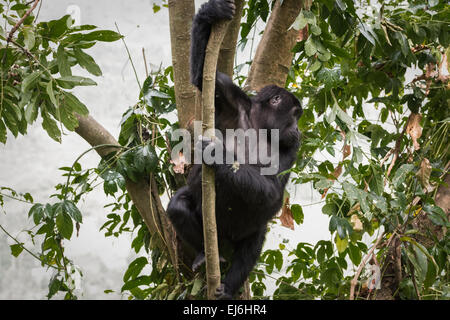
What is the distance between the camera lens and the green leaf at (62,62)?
2.59 m

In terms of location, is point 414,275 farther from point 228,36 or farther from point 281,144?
point 228,36

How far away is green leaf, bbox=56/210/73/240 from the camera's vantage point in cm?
316

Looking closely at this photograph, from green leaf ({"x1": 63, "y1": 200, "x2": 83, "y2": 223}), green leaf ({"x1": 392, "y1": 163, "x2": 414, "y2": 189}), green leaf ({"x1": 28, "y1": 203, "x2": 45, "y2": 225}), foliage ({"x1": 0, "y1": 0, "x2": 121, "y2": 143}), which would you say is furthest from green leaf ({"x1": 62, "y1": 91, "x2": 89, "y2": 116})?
green leaf ({"x1": 392, "y1": 163, "x2": 414, "y2": 189})

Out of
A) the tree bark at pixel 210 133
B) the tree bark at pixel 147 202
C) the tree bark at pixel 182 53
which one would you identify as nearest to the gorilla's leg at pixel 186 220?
the tree bark at pixel 147 202

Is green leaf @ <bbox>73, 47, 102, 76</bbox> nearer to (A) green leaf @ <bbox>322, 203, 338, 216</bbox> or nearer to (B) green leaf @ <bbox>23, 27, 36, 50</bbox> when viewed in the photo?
(B) green leaf @ <bbox>23, 27, 36, 50</bbox>

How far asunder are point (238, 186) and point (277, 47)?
1.05 meters

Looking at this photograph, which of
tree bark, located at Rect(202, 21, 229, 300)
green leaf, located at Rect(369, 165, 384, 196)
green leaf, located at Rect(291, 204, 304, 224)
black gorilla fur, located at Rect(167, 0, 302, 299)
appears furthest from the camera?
green leaf, located at Rect(291, 204, 304, 224)

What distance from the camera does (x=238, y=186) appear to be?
2943mm

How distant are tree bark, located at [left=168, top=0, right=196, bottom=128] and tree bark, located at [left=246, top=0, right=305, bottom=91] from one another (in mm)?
520

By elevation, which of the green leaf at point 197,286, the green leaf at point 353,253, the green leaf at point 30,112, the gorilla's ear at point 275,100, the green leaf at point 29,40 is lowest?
the green leaf at point 197,286

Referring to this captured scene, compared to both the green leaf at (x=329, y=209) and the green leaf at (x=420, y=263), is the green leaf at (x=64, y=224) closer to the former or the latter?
the green leaf at (x=329, y=209)

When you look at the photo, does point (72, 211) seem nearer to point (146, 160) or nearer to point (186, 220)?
point (146, 160)

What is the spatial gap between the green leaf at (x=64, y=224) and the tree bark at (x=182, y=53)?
38.2 inches

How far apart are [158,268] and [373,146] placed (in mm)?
2016
